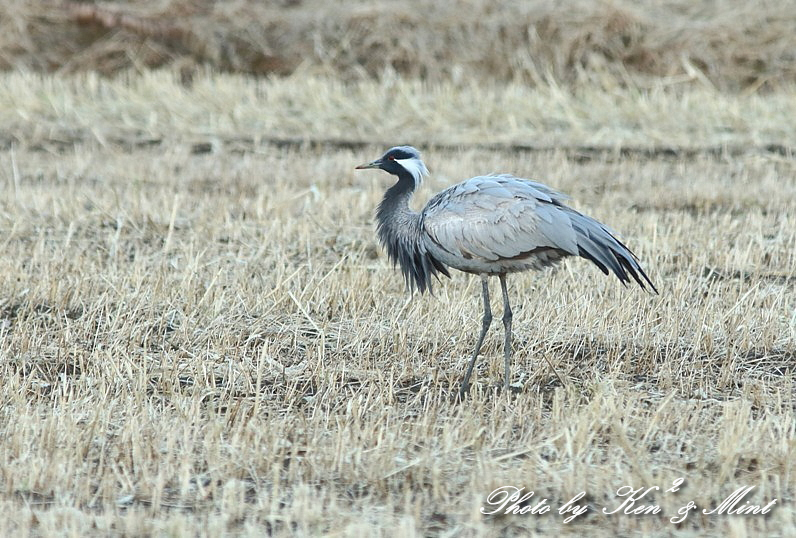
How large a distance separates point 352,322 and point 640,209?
424 centimetres

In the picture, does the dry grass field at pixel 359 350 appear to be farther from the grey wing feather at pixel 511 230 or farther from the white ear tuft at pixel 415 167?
the white ear tuft at pixel 415 167

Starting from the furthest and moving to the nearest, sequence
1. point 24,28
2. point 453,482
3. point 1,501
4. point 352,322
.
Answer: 1. point 24,28
2. point 352,322
3. point 453,482
4. point 1,501

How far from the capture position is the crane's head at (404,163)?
20.8ft

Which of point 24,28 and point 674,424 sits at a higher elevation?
point 24,28

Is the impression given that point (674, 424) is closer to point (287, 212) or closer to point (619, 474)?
point (619, 474)

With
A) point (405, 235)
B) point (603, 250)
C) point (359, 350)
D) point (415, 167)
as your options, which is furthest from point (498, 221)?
point (359, 350)

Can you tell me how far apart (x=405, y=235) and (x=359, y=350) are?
69cm

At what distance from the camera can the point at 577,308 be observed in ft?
22.3

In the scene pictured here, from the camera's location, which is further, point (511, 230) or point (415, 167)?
point (415, 167)

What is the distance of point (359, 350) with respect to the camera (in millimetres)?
6191

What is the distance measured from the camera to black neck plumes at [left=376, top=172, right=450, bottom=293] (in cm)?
620

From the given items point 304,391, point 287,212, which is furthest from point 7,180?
point 304,391

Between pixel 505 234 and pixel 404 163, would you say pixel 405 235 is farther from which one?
pixel 505 234

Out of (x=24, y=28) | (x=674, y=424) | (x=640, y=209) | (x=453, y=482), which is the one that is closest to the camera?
(x=453, y=482)
